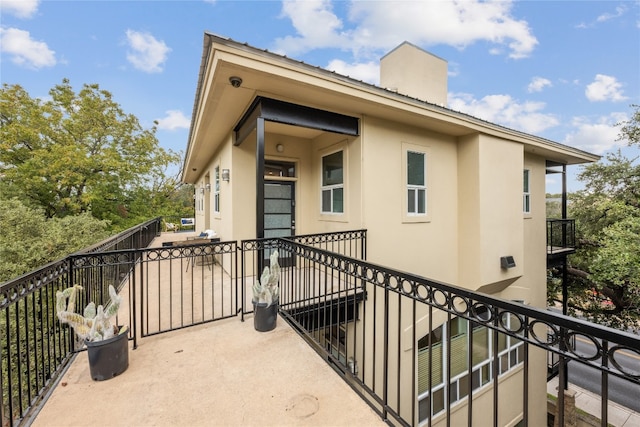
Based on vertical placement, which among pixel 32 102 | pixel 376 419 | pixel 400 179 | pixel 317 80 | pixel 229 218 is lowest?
pixel 376 419

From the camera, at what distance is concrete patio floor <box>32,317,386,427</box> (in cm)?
203

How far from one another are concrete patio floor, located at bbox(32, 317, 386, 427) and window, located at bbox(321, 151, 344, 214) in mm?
3295

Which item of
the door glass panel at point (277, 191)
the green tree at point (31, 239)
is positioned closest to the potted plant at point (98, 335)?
the door glass panel at point (277, 191)

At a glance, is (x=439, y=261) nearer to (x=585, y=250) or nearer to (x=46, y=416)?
(x=46, y=416)

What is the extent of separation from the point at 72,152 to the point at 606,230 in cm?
1901

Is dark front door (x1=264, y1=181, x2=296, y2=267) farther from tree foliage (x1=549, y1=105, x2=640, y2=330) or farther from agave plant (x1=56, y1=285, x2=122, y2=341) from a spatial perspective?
tree foliage (x1=549, y1=105, x2=640, y2=330)

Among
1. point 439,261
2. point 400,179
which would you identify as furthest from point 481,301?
point 439,261

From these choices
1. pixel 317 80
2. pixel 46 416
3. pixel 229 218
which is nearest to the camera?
pixel 46 416

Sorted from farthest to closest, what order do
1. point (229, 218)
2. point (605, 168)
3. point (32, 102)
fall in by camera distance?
point (32, 102), point (605, 168), point (229, 218)

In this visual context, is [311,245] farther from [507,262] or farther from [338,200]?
[507,262]

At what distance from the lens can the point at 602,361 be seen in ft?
3.40

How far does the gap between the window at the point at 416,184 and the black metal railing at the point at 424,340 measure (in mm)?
1720

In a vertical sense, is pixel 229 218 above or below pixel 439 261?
above

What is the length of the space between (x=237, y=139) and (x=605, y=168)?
13101 mm
